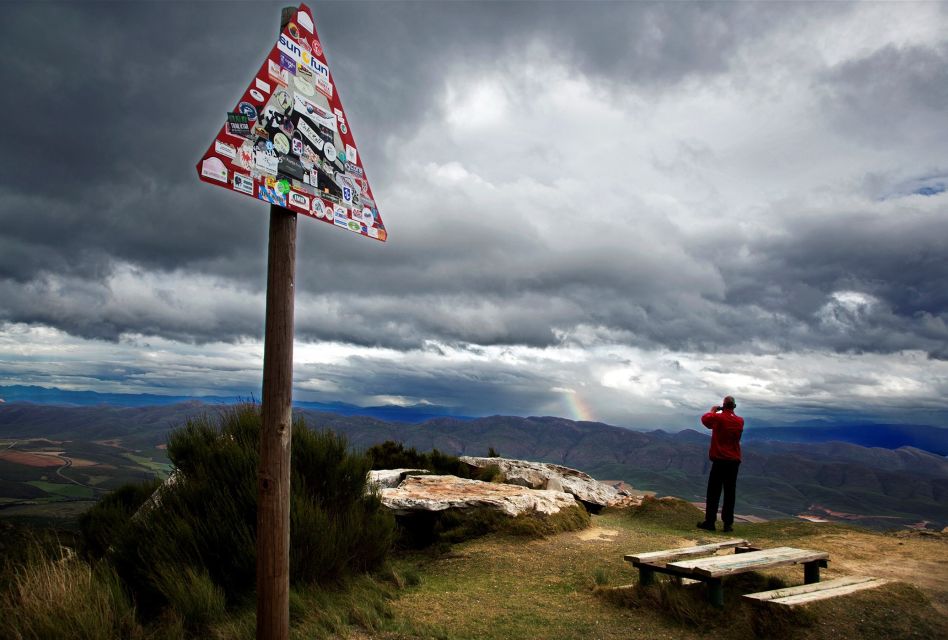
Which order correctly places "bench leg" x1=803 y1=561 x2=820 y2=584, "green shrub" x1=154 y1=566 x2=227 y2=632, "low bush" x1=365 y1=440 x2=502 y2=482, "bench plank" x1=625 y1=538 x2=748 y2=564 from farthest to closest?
"low bush" x1=365 y1=440 x2=502 y2=482
"bench leg" x1=803 y1=561 x2=820 y2=584
"bench plank" x1=625 y1=538 x2=748 y2=564
"green shrub" x1=154 y1=566 x2=227 y2=632

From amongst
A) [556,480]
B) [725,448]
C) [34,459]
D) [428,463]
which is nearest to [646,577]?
[725,448]

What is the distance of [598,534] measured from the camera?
1030 cm

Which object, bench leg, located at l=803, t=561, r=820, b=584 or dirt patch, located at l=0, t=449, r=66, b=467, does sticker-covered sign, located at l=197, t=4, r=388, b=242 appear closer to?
bench leg, located at l=803, t=561, r=820, b=584

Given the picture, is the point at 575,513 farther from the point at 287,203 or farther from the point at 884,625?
the point at 287,203

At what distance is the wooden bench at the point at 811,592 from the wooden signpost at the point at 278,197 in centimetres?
434

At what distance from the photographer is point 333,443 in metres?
7.81

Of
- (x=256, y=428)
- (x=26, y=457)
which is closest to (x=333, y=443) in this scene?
(x=256, y=428)

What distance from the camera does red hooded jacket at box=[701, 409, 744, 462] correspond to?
1061cm

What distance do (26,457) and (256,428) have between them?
591 ft

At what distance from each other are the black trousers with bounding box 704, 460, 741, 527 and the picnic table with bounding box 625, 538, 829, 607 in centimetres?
402

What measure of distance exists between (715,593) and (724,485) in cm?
584

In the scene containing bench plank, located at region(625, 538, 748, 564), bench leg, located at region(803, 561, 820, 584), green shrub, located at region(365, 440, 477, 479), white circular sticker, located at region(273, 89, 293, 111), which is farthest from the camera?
green shrub, located at region(365, 440, 477, 479)

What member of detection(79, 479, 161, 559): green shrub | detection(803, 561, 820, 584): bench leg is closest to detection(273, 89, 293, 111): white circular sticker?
detection(79, 479, 161, 559): green shrub

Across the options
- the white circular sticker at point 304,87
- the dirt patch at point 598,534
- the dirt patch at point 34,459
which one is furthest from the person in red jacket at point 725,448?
the dirt patch at point 34,459
